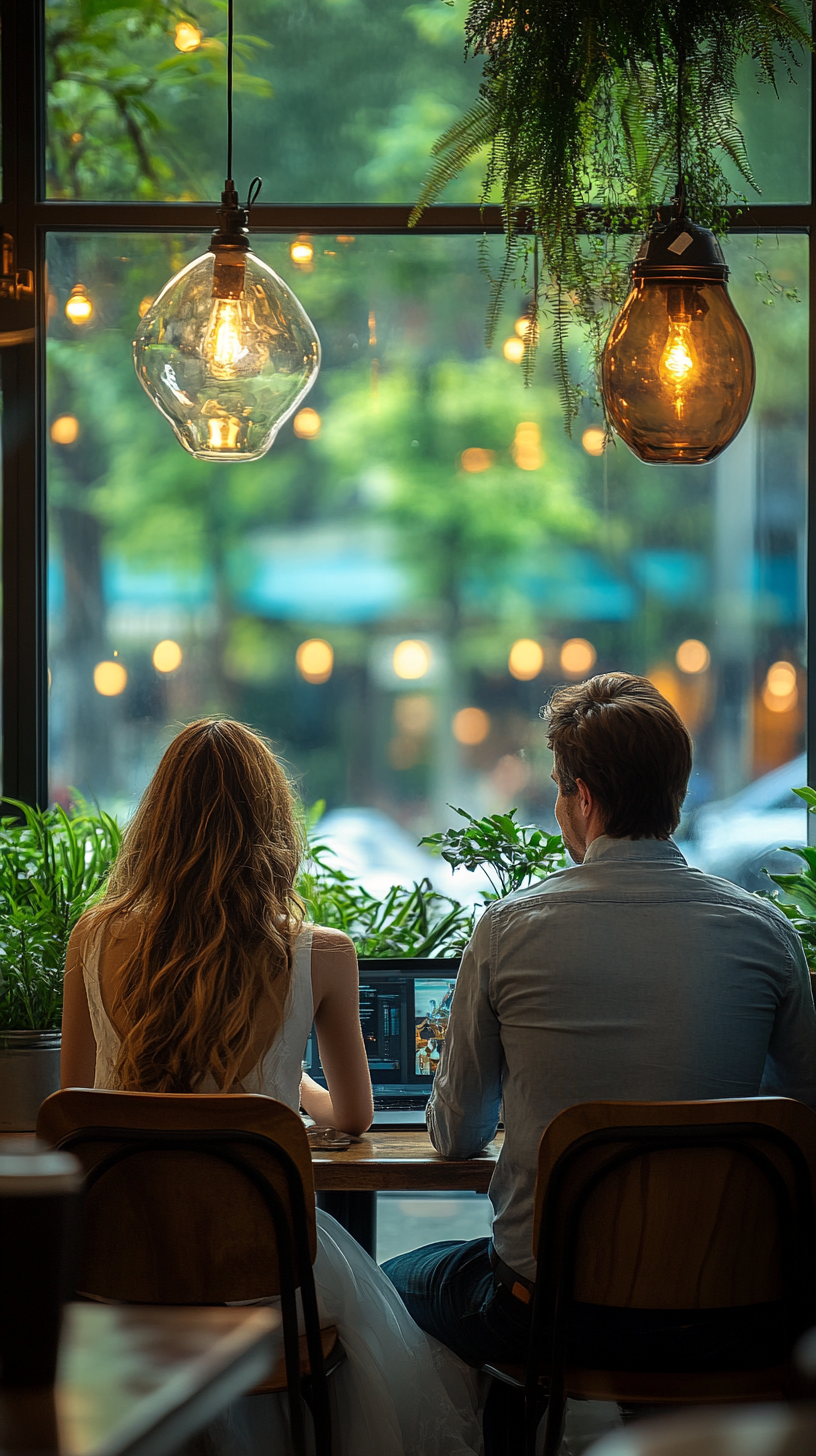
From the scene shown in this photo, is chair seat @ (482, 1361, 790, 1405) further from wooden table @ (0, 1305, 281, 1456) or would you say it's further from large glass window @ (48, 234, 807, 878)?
large glass window @ (48, 234, 807, 878)

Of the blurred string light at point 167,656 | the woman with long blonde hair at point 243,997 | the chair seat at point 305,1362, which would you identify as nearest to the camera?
the chair seat at point 305,1362

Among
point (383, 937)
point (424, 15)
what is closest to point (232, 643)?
point (383, 937)

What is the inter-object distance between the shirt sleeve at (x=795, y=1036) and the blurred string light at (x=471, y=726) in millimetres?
1686

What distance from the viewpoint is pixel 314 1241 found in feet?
5.75

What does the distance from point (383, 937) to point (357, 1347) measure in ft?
3.93

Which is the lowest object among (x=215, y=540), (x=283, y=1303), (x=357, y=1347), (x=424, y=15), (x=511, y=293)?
(x=357, y=1347)

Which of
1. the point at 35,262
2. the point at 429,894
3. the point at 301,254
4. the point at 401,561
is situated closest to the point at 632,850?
the point at 429,894

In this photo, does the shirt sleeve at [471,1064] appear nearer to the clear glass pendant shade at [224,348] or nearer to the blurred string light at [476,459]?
the clear glass pendant shade at [224,348]

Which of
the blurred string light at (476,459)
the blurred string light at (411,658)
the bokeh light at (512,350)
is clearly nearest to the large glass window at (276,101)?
the bokeh light at (512,350)

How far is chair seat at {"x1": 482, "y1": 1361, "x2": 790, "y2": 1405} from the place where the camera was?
1.73 meters

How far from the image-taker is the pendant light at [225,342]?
213cm

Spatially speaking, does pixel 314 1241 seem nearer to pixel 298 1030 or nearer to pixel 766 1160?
pixel 298 1030

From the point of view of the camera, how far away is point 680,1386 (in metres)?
1.74

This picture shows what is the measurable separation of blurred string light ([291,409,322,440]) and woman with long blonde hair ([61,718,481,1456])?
5.20 feet
